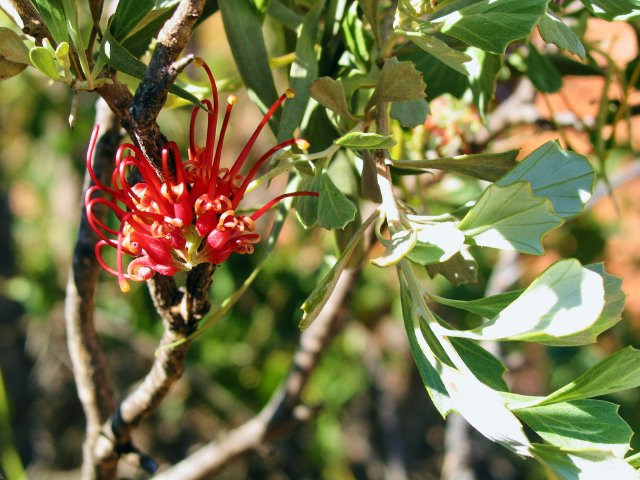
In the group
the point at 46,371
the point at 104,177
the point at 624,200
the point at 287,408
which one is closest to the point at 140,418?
the point at 104,177

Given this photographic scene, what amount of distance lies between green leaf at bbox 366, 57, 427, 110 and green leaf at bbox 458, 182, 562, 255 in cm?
9

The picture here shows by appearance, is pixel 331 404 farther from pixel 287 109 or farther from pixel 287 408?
pixel 287 109

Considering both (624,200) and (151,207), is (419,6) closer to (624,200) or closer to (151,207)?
(151,207)

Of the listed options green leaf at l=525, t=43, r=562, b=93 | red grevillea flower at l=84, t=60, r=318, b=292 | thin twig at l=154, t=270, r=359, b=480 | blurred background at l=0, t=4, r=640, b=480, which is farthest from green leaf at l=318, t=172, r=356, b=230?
blurred background at l=0, t=4, r=640, b=480

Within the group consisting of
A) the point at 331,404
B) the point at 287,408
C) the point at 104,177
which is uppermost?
the point at 104,177

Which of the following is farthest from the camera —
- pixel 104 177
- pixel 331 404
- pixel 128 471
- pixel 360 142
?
pixel 331 404

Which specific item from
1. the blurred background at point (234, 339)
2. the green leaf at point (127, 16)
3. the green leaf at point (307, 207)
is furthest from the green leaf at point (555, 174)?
the blurred background at point (234, 339)

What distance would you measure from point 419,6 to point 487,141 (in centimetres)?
55

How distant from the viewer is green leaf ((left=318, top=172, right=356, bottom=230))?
433mm

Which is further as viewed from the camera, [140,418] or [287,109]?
[140,418]

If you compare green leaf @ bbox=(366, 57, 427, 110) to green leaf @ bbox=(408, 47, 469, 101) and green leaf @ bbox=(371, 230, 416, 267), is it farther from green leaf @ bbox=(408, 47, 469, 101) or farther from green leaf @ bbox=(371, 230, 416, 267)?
green leaf @ bbox=(408, 47, 469, 101)

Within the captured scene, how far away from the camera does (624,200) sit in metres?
1.89

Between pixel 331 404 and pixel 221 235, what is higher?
pixel 221 235

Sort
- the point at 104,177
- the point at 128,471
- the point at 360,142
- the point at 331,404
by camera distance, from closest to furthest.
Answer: the point at 360,142 < the point at 104,177 < the point at 128,471 < the point at 331,404
